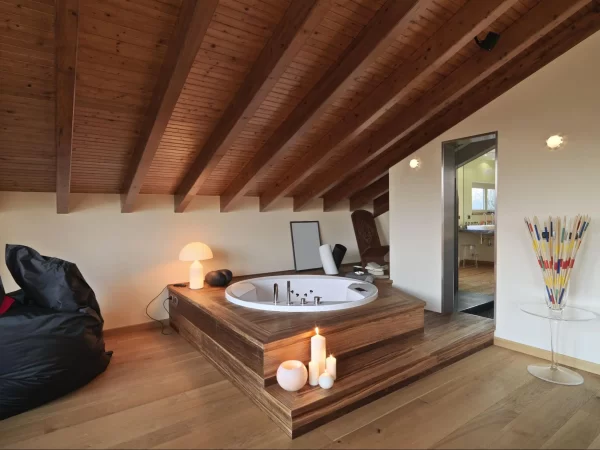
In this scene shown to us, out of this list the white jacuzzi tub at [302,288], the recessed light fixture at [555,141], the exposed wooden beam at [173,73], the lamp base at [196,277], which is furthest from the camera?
the lamp base at [196,277]

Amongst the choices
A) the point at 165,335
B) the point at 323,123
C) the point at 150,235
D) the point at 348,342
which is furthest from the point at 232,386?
the point at 323,123

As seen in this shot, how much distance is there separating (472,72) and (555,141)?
3.06 feet

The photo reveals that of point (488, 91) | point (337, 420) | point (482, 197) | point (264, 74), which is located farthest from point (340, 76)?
point (482, 197)

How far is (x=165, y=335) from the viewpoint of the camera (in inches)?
152

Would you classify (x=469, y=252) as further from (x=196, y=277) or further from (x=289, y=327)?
(x=289, y=327)

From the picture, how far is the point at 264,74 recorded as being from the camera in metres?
2.51

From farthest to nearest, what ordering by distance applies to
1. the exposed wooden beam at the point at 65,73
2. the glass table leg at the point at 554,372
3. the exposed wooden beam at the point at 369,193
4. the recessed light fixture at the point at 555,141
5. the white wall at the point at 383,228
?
the white wall at the point at 383,228 → the exposed wooden beam at the point at 369,193 → the recessed light fixture at the point at 555,141 → the glass table leg at the point at 554,372 → the exposed wooden beam at the point at 65,73

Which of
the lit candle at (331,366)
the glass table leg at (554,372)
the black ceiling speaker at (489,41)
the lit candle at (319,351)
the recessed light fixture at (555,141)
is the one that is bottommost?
the glass table leg at (554,372)

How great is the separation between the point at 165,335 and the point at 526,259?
377 cm

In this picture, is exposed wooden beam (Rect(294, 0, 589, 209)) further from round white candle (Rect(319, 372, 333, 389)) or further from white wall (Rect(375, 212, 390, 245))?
round white candle (Rect(319, 372, 333, 389))

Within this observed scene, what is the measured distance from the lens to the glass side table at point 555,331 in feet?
8.88

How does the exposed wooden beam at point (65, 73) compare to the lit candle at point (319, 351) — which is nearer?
the exposed wooden beam at point (65, 73)

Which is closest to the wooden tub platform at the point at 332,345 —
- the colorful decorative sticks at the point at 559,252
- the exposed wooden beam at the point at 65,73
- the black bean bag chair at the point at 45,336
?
the colorful decorative sticks at the point at 559,252

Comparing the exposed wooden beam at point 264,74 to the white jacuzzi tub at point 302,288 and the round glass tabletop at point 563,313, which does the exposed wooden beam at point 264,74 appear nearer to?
the white jacuzzi tub at point 302,288
